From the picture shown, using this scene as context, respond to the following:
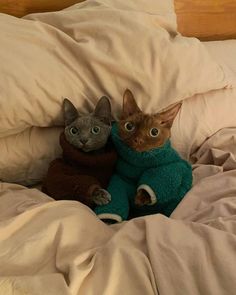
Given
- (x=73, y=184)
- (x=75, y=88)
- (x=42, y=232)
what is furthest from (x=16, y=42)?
(x=42, y=232)

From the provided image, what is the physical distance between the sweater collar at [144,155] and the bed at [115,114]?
11 centimetres

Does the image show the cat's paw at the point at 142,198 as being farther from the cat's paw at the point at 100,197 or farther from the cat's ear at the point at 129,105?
the cat's ear at the point at 129,105

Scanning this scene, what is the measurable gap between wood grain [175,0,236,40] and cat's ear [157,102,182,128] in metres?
0.53

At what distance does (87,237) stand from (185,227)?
195 mm

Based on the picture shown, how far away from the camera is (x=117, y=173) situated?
101 centimetres

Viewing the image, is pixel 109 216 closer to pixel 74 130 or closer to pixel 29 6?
pixel 74 130

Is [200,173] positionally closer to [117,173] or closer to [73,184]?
[117,173]

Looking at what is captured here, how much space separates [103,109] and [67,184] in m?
0.20

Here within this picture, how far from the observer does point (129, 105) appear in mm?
991

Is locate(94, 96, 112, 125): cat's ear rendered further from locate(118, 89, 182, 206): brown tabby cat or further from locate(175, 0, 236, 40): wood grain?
locate(175, 0, 236, 40): wood grain

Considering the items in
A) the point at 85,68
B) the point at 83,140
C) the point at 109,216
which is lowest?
the point at 109,216

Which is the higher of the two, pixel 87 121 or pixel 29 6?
pixel 29 6

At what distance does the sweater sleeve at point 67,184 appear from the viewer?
928 mm

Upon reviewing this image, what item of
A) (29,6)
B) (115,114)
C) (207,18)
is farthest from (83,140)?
(207,18)
